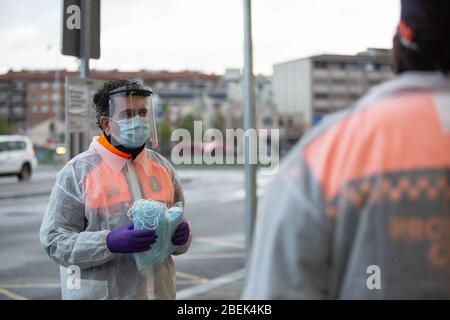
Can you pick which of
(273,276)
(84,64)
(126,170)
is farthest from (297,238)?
(84,64)

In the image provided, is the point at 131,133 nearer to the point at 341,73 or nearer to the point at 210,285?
the point at 341,73

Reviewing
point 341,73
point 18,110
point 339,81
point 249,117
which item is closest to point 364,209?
point 341,73

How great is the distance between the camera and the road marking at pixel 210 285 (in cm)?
585

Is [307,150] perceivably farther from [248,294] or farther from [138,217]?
[138,217]

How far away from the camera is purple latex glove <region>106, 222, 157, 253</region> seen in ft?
6.71

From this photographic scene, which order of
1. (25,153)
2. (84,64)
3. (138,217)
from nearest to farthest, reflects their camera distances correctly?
1. (138,217)
2. (84,64)
3. (25,153)

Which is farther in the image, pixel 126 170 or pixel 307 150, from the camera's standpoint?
pixel 126 170

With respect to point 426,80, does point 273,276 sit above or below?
below

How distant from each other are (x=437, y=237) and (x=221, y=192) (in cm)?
1740

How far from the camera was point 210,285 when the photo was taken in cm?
640

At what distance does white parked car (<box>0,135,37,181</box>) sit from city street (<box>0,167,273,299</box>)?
511 centimetres

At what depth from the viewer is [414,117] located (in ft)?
3.26

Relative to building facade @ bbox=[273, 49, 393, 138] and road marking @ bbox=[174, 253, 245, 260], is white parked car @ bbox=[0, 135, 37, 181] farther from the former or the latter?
building facade @ bbox=[273, 49, 393, 138]

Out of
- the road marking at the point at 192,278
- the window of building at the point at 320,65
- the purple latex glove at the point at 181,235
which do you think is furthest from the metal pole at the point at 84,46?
the road marking at the point at 192,278
